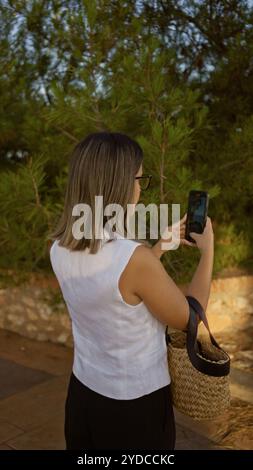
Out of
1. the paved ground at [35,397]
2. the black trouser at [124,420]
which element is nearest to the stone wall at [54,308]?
the paved ground at [35,397]

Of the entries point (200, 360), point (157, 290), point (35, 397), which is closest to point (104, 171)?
point (157, 290)

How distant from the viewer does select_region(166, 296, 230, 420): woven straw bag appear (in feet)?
4.29

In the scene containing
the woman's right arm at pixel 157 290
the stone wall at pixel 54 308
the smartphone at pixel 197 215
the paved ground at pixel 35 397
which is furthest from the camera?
the stone wall at pixel 54 308

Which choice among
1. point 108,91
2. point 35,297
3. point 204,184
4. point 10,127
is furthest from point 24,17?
point 35,297

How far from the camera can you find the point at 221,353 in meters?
1.36

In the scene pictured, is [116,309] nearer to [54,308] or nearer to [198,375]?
[198,375]

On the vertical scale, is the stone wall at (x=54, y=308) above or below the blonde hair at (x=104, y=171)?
below

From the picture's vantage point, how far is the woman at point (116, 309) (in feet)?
3.89

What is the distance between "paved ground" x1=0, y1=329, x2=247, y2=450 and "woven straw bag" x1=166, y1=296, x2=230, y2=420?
1380 mm

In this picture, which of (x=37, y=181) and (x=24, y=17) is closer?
(x=37, y=181)

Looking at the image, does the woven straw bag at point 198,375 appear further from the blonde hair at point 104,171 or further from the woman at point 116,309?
the blonde hair at point 104,171

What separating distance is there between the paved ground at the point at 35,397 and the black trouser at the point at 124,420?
133 centimetres
